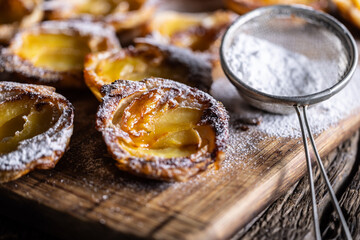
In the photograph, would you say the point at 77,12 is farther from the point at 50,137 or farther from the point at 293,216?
the point at 293,216

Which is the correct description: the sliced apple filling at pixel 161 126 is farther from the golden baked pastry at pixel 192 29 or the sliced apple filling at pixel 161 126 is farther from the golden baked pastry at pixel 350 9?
the golden baked pastry at pixel 350 9

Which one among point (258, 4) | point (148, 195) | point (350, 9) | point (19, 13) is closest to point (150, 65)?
point (148, 195)

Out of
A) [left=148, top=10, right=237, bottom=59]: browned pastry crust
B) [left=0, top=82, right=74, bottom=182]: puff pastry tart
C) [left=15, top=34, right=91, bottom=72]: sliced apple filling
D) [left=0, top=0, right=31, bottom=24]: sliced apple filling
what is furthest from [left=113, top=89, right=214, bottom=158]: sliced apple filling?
[left=0, top=0, right=31, bottom=24]: sliced apple filling

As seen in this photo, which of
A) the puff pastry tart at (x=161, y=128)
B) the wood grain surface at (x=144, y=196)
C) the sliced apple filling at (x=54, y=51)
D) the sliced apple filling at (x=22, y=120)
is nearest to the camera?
the wood grain surface at (x=144, y=196)

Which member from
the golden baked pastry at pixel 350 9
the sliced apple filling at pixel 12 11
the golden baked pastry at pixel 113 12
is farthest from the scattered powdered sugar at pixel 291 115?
the sliced apple filling at pixel 12 11

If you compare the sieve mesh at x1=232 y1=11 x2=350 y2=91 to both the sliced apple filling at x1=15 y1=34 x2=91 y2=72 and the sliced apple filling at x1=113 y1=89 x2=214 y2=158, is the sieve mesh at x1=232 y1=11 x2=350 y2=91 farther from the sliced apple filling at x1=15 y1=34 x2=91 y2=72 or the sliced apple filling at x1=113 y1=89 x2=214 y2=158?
the sliced apple filling at x1=15 y1=34 x2=91 y2=72

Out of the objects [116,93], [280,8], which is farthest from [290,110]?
[116,93]

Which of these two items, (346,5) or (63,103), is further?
(346,5)
